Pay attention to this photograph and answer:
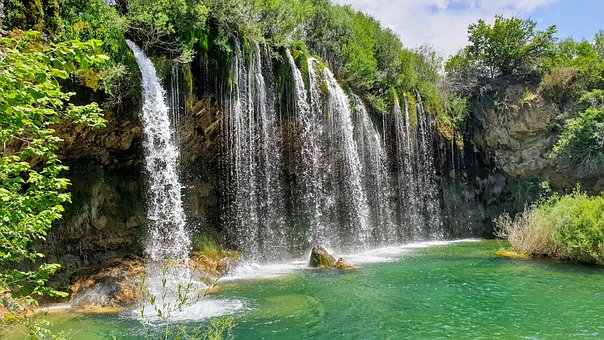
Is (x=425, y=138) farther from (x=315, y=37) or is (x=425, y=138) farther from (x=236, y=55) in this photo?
(x=236, y=55)

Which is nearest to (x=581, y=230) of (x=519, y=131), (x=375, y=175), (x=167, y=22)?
(x=375, y=175)

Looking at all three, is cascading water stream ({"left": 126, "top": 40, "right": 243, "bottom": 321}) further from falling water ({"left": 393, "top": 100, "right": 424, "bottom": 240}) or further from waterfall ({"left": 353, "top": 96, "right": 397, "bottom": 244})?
falling water ({"left": 393, "top": 100, "right": 424, "bottom": 240})

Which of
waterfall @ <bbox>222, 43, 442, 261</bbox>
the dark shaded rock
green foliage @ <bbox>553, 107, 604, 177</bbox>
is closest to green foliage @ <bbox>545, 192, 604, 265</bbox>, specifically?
waterfall @ <bbox>222, 43, 442, 261</bbox>

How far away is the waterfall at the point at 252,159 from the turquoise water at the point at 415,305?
3953mm

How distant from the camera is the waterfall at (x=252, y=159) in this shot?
18125 millimetres

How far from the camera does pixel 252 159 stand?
1872 centimetres

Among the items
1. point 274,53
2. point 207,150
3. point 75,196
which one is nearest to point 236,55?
point 274,53

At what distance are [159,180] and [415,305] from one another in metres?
8.40

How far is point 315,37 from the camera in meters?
25.0

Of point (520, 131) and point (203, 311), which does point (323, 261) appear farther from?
point (520, 131)

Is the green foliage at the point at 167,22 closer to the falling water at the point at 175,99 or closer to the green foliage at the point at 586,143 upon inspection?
the falling water at the point at 175,99

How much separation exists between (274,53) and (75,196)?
915 cm

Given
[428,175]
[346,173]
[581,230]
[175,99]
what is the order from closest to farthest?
Result: 1. [175,99]
2. [581,230]
3. [346,173]
4. [428,175]

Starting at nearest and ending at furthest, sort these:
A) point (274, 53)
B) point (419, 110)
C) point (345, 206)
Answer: point (274, 53) → point (345, 206) → point (419, 110)
